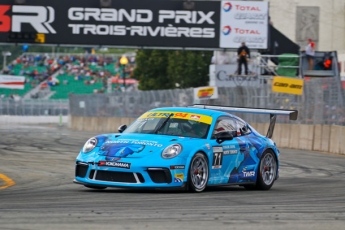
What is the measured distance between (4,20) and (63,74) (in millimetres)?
57278

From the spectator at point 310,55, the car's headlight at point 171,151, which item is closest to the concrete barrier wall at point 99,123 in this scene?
the spectator at point 310,55

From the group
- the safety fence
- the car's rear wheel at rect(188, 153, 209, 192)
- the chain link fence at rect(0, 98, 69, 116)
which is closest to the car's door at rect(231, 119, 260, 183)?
the car's rear wheel at rect(188, 153, 209, 192)

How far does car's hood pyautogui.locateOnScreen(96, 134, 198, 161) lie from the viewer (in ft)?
37.4

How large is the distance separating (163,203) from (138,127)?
2808 millimetres

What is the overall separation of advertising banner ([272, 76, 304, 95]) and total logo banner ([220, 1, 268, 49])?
21.0 ft

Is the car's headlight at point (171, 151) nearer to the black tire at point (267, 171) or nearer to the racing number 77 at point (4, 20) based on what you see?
the black tire at point (267, 171)

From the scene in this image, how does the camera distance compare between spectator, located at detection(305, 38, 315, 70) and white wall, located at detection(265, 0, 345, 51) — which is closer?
spectator, located at detection(305, 38, 315, 70)

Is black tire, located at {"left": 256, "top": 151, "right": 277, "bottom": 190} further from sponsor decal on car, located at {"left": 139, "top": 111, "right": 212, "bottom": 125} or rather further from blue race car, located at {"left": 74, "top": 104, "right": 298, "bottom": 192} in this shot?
sponsor decal on car, located at {"left": 139, "top": 111, "right": 212, "bottom": 125}

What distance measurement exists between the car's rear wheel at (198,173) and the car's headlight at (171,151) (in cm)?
24

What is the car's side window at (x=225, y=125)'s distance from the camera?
41.1 feet

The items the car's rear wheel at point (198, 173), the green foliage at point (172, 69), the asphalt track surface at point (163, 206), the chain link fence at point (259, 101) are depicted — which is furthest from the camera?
the green foliage at point (172, 69)

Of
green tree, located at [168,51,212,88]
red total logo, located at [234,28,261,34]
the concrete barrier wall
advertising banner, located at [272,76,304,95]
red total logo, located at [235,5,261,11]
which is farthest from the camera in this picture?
green tree, located at [168,51,212,88]

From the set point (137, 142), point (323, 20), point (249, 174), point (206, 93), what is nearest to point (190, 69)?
point (323, 20)

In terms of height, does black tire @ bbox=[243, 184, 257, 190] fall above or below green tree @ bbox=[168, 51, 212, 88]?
below
